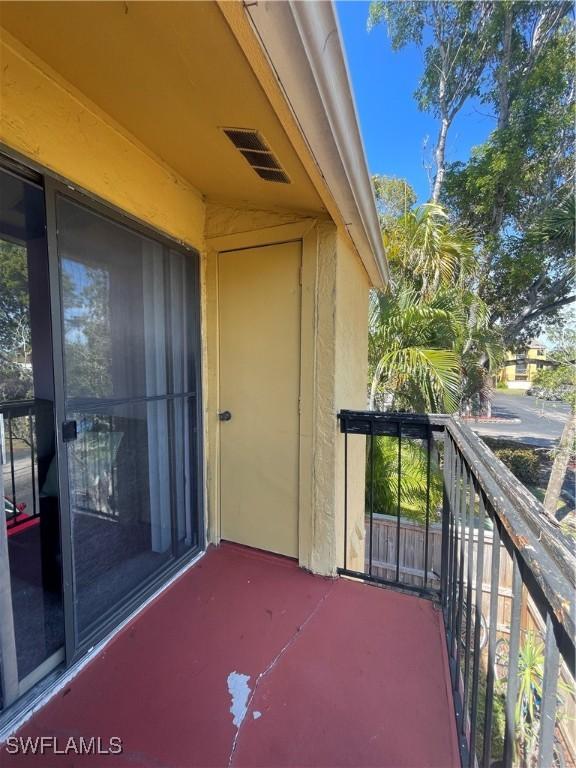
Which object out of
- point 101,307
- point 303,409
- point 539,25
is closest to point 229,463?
point 303,409

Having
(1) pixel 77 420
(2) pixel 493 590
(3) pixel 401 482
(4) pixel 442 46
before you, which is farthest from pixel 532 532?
(4) pixel 442 46

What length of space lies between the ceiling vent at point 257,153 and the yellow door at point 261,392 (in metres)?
0.49

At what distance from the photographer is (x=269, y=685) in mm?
1386

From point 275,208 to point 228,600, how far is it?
2.20 meters

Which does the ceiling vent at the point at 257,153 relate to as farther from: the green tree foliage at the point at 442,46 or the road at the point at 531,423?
the green tree foliage at the point at 442,46

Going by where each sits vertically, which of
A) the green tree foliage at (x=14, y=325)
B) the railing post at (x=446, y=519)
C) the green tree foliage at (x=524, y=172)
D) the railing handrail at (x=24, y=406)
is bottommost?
the railing post at (x=446, y=519)

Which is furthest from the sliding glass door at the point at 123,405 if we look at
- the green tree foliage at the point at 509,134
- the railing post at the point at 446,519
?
the green tree foliage at the point at 509,134

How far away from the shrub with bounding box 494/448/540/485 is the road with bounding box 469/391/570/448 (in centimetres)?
66

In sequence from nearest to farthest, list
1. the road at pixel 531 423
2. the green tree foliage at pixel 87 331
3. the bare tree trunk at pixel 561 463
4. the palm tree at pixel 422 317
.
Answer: the green tree foliage at pixel 87 331
the palm tree at pixel 422 317
the bare tree trunk at pixel 561 463
the road at pixel 531 423

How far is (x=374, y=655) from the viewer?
1.54 meters

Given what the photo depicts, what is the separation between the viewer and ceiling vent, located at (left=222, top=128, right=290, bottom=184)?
134 cm

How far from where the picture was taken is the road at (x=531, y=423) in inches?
300

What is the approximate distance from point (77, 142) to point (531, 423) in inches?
673

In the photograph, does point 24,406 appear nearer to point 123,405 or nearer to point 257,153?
point 123,405
